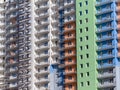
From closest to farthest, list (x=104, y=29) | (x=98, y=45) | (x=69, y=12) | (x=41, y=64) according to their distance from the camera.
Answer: (x=104, y=29) < (x=98, y=45) < (x=69, y=12) < (x=41, y=64)

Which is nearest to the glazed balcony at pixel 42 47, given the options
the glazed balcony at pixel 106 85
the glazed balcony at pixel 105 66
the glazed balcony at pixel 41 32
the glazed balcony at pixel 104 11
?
the glazed balcony at pixel 41 32

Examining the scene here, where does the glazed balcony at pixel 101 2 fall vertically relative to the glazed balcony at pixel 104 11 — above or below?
above

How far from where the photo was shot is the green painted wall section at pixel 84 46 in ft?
275

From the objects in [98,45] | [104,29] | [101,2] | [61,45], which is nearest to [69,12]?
[61,45]

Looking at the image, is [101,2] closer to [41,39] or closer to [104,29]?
[104,29]

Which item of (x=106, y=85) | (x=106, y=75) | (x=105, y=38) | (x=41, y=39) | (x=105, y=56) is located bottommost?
(x=106, y=85)

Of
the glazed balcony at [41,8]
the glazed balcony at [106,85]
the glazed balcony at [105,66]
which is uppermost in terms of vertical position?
the glazed balcony at [41,8]

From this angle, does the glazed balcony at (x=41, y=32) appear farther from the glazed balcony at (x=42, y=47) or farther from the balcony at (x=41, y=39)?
the glazed balcony at (x=42, y=47)

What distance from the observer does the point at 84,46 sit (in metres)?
85.6

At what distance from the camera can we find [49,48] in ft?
300

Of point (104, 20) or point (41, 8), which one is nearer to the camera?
point (104, 20)

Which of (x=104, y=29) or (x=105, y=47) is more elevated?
(x=104, y=29)

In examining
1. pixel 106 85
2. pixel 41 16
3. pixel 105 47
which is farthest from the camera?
pixel 41 16

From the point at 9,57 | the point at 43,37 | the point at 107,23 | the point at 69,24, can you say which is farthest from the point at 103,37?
the point at 9,57
